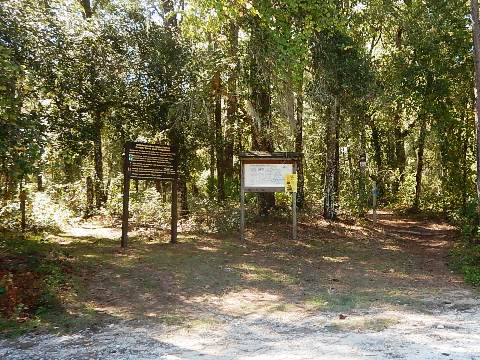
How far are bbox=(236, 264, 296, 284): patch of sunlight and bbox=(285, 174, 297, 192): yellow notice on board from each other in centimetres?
301

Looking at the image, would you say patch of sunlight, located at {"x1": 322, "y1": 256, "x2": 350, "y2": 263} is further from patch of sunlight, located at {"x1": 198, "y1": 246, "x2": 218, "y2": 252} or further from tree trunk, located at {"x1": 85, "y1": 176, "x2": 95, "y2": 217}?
tree trunk, located at {"x1": 85, "y1": 176, "x2": 95, "y2": 217}

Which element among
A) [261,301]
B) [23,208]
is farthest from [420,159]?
[23,208]

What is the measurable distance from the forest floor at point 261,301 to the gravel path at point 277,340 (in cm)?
1

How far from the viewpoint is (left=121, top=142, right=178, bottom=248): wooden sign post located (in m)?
10.9

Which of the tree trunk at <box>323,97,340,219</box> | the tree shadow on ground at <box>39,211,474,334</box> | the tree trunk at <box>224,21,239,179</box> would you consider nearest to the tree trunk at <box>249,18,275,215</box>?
the tree trunk at <box>224,21,239,179</box>

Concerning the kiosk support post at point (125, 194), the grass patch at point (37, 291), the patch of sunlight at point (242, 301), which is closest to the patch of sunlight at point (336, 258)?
the patch of sunlight at point (242, 301)

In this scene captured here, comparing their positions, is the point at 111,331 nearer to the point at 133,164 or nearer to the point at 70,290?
the point at 70,290

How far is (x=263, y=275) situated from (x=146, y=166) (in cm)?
419

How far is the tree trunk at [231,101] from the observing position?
41.2 feet

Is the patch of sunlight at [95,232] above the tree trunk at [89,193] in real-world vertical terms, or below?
below

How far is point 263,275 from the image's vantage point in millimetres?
8867

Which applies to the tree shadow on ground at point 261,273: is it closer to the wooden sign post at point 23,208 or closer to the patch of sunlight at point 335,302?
the patch of sunlight at point 335,302

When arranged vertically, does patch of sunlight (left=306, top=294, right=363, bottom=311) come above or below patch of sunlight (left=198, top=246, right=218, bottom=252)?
below

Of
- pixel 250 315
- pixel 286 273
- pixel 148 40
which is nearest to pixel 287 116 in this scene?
pixel 148 40
